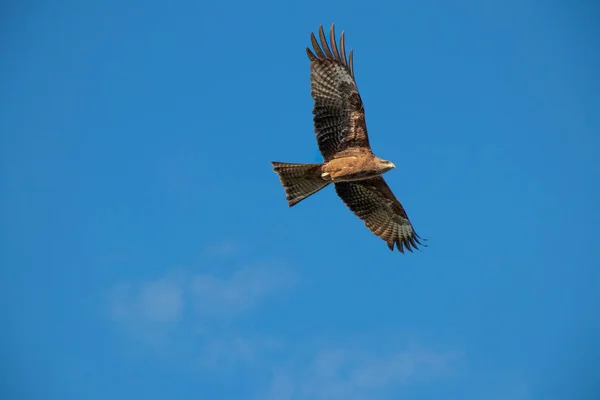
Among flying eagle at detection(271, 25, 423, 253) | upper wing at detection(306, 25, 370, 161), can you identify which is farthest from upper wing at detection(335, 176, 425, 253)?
upper wing at detection(306, 25, 370, 161)

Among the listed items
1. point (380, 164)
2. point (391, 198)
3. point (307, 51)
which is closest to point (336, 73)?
point (307, 51)

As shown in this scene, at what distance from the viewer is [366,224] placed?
20172 millimetres

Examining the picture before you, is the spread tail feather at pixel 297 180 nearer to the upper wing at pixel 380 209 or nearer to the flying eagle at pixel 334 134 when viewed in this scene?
the flying eagle at pixel 334 134

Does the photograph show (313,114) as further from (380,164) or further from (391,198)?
(391,198)

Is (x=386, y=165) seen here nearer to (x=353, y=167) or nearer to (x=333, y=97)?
(x=353, y=167)

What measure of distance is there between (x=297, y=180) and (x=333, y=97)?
1.87 metres

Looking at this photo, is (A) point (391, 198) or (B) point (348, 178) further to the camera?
(A) point (391, 198)

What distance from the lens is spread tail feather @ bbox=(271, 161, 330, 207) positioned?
59.8 feet

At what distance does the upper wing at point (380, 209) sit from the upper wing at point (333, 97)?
1667mm

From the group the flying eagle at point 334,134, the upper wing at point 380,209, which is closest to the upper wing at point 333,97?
the flying eagle at point 334,134

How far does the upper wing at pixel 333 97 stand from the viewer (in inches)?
703

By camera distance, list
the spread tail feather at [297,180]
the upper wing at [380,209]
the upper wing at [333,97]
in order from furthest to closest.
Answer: the upper wing at [380,209]
the spread tail feather at [297,180]
the upper wing at [333,97]

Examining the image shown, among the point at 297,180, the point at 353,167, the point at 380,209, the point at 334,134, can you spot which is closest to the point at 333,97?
the point at 334,134

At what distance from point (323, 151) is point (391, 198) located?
2535mm
